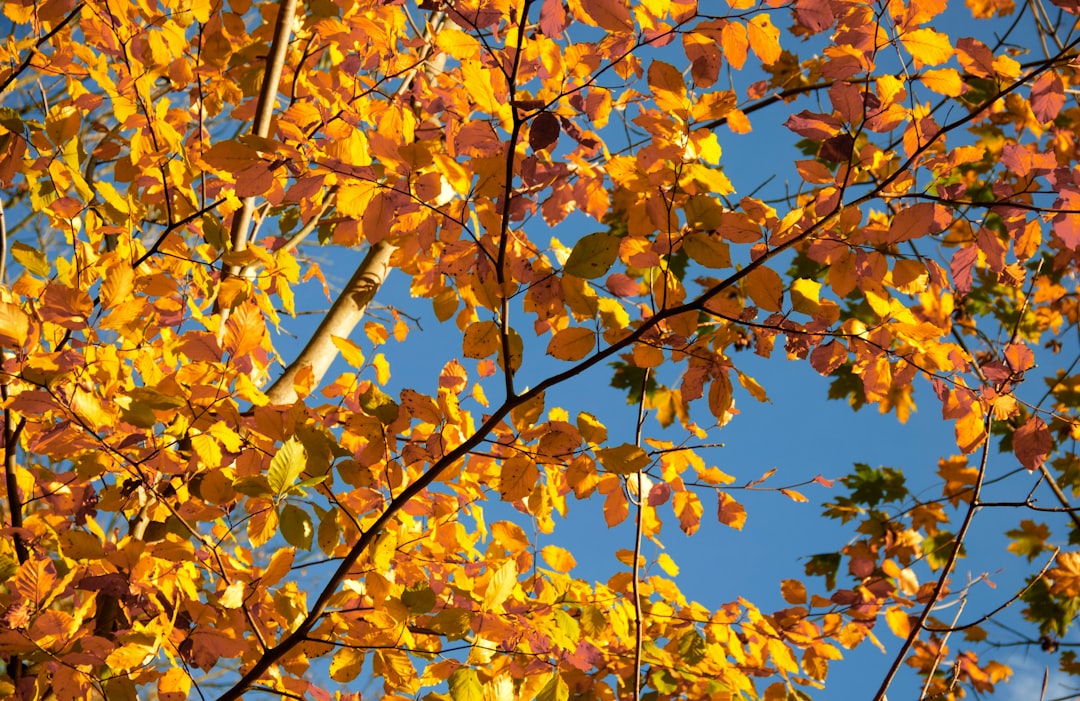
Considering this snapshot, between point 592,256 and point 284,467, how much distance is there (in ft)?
1.72

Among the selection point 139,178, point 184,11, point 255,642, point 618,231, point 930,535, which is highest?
point 618,231


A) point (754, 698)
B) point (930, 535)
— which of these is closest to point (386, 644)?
point (754, 698)

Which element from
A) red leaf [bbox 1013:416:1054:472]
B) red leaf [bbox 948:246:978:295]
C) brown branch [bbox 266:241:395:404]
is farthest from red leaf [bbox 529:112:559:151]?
brown branch [bbox 266:241:395:404]

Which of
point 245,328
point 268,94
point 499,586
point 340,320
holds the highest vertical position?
point 268,94

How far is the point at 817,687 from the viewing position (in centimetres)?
199

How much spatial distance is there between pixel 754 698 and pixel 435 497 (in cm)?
99

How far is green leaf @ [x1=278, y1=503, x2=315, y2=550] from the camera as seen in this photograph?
1102 millimetres

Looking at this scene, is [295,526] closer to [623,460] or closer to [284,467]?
[284,467]

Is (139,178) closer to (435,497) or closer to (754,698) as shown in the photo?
(435,497)

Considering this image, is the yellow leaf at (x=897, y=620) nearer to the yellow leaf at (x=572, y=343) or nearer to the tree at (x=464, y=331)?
the tree at (x=464, y=331)

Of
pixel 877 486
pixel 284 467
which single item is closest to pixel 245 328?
pixel 284 467

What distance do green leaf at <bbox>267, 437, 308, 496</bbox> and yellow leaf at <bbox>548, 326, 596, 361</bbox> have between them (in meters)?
0.40

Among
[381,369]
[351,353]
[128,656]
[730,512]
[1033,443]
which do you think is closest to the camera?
[128,656]

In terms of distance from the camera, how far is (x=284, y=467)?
1082 millimetres
